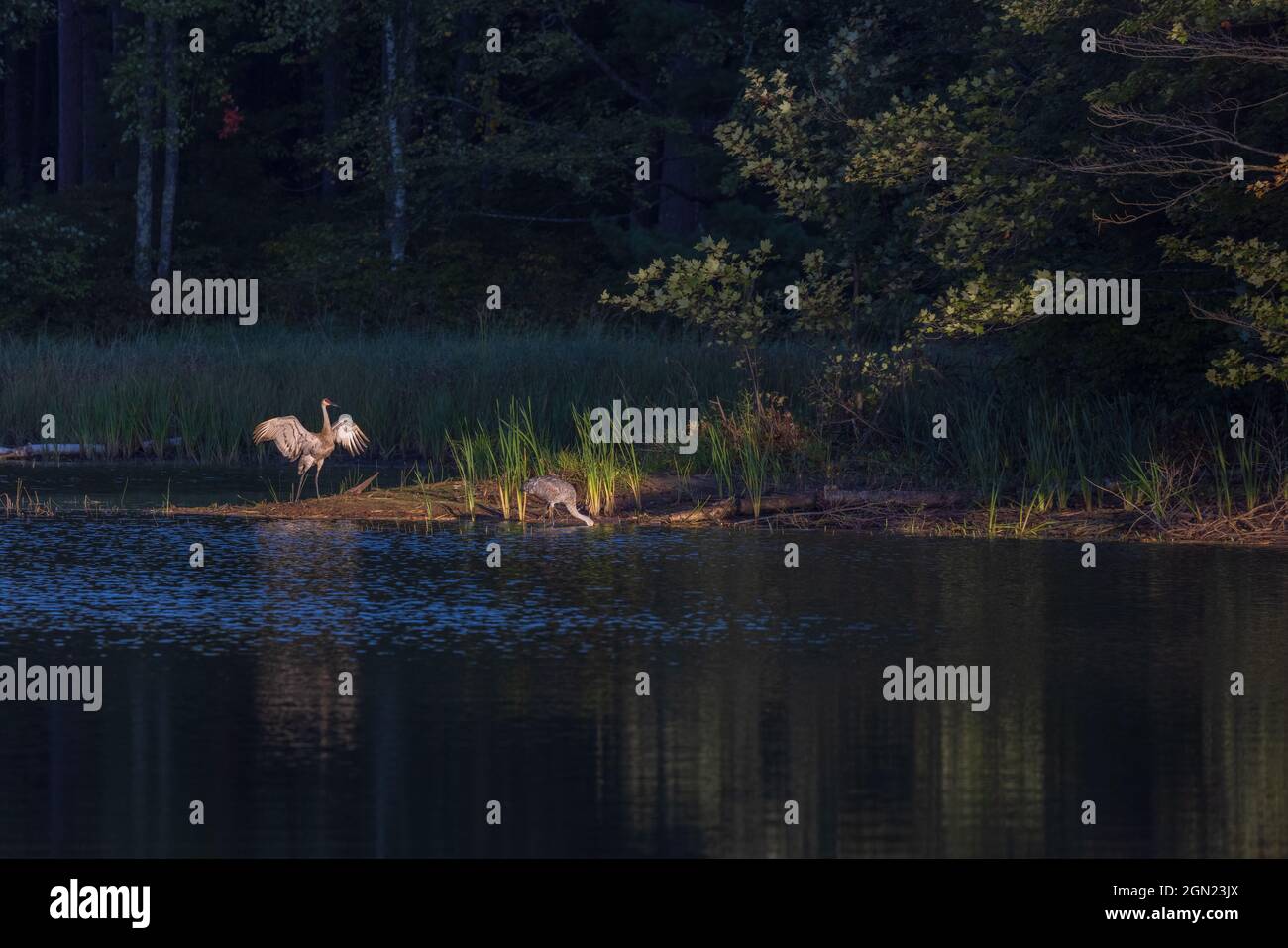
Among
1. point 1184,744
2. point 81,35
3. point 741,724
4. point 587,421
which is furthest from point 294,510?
point 81,35

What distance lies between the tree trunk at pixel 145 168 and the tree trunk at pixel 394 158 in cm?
474

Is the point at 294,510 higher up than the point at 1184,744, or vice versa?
the point at 294,510

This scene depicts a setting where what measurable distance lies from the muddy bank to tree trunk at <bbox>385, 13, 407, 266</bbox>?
22.8 m

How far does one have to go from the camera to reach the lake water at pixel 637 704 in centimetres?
737

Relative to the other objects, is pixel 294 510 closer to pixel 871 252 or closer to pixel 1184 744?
pixel 871 252

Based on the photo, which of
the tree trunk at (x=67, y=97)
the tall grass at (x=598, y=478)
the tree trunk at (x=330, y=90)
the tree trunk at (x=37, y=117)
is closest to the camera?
the tall grass at (x=598, y=478)

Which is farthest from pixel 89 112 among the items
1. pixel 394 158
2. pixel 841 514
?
pixel 841 514

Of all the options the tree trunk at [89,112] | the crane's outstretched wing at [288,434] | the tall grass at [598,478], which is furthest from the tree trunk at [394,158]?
the tall grass at [598,478]

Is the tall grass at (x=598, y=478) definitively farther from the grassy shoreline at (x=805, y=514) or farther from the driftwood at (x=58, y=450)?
the driftwood at (x=58, y=450)

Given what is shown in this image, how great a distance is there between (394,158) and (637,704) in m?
32.6

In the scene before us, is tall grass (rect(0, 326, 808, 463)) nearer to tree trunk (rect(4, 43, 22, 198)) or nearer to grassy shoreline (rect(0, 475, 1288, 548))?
grassy shoreline (rect(0, 475, 1288, 548))

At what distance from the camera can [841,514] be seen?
17688 millimetres

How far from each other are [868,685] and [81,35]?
43700 mm
